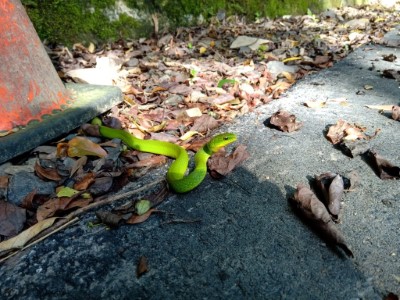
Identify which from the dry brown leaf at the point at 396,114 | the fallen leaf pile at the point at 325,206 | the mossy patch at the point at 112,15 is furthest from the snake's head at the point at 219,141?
the mossy patch at the point at 112,15

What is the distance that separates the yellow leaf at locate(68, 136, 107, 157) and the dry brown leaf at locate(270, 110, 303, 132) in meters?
1.19

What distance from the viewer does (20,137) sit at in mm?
1993

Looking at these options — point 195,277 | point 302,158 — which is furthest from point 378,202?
point 195,277

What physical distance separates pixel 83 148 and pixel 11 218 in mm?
655

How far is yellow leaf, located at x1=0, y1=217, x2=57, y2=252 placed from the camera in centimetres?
148

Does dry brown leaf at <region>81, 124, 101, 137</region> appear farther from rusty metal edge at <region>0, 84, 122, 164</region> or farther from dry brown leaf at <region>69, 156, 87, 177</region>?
dry brown leaf at <region>69, 156, 87, 177</region>

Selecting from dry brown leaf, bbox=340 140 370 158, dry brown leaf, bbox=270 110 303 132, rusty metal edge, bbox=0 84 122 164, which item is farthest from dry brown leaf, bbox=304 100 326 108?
rusty metal edge, bbox=0 84 122 164

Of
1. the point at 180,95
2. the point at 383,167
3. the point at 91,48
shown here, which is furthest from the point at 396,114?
the point at 91,48

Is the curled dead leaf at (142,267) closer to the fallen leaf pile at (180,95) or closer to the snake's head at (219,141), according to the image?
the fallen leaf pile at (180,95)

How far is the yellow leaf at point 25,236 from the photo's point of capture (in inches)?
58.1

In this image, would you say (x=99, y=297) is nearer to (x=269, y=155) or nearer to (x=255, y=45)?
(x=269, y=155)

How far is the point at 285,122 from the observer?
2.26 meters

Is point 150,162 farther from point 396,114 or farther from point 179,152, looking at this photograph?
point 396,114

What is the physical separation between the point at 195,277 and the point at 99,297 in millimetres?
366
